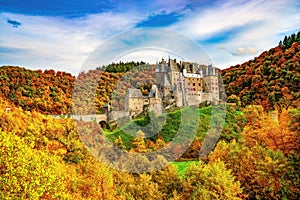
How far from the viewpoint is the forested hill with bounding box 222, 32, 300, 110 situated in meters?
41.0

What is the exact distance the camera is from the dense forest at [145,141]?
1503cm

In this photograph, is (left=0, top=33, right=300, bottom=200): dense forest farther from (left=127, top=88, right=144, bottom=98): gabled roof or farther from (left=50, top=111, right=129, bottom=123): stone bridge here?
(left=50, top=111, right=129, bottom=123): stone bridge

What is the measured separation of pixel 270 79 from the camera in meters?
45.8

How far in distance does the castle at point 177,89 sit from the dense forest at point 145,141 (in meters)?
1.32

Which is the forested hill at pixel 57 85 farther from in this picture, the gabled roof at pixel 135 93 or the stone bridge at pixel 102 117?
the stone bridge at pixel 102 117

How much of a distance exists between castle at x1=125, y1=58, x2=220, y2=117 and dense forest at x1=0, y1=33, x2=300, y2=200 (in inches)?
52.0

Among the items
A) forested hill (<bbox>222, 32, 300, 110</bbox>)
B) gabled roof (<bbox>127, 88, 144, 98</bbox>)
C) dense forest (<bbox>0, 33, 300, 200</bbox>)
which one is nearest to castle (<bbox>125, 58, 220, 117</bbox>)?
gabled roof (<bbox>127, 88, 144, 98</bbox>)

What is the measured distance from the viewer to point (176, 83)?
135ft

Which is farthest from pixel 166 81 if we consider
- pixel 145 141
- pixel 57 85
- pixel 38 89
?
pixel 57 85

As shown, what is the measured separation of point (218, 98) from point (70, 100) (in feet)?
70.6

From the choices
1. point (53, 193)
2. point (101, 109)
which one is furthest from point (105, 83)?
point (53, 193)

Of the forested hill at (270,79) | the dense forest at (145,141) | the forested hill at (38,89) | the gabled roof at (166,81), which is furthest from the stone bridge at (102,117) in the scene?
the forested hill at (270,79)

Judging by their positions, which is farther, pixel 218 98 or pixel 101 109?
pixel 218 98

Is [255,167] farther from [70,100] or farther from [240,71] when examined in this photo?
[240,71]
